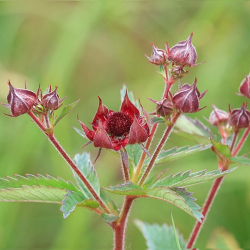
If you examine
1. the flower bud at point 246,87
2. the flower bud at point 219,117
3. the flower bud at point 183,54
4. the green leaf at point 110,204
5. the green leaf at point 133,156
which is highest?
the flower bud at point 183,54

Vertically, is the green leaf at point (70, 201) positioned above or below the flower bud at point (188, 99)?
below

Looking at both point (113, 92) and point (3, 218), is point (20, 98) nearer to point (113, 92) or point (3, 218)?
point (3, 218)

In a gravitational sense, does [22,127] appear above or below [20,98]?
below

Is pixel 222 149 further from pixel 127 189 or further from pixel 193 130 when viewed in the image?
pixel 127 189

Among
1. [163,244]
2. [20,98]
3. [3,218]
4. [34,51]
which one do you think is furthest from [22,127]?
[20,98]

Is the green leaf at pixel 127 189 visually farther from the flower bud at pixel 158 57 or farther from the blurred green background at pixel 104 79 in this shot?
the blurred green background at pixel 104 79

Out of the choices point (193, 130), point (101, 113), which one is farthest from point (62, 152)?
point (193, 130)

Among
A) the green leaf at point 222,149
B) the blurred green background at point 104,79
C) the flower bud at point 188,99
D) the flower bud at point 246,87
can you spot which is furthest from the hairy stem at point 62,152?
the blurred green background at point 104,79
